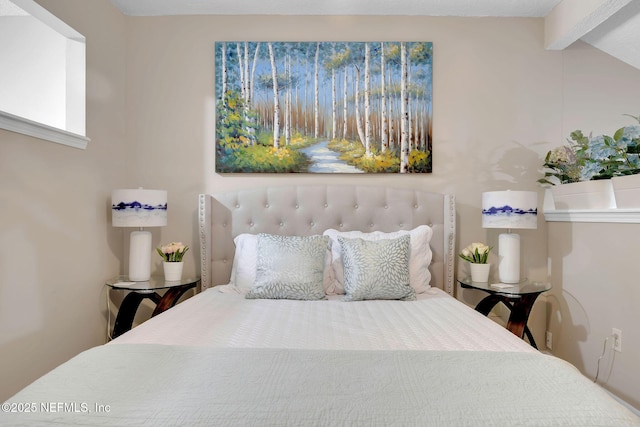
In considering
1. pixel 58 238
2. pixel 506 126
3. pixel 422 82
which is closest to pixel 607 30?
pixel 506 126

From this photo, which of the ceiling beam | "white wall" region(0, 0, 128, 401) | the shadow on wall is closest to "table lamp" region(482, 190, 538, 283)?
the shadow on wall

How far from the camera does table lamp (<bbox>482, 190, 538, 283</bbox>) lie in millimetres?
2543

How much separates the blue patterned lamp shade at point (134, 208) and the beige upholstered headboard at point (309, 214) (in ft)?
1.18

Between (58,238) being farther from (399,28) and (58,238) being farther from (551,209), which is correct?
(551,209)

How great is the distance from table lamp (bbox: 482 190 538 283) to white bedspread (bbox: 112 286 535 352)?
641 millimetres

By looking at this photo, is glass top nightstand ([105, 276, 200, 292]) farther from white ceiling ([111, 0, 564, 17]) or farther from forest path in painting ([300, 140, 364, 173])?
white ceiling ([111, 0, 564, 17])

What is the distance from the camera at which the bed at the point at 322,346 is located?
39.3 inches

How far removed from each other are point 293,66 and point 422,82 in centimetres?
94

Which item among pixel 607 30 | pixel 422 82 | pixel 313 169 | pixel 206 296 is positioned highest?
pixel 607 30

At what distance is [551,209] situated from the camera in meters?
2.91

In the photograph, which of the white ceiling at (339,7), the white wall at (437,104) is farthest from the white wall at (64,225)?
the white ceiling at (339,7)

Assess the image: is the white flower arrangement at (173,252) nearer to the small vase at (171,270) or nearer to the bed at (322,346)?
the small vase at (171,270)

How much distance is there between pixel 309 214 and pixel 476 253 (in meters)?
1.15

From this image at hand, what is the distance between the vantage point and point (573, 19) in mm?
2557
